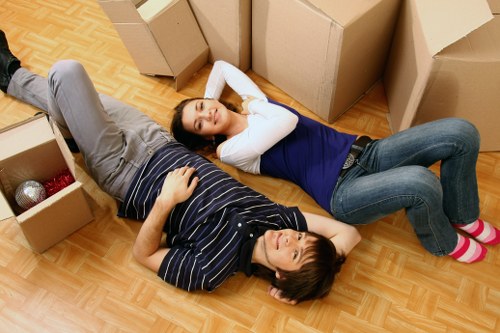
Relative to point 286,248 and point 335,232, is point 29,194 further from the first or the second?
point 335,232

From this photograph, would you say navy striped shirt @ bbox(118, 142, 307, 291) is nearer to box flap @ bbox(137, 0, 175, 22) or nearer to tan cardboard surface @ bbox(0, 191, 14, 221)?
tan cardboard surface @ bbox(0, 191, 14, 221)

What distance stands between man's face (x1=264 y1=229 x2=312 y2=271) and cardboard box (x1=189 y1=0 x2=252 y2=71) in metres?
0.80

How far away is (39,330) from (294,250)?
0.76m

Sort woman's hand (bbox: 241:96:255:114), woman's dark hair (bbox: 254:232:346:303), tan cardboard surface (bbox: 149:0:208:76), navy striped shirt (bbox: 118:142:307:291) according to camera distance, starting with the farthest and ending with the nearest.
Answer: tan cardboard surface (bbox: 149:0:208:76) → woman's hand (bbox: 241:96:255:114) → navy striped shirt (bbox: 118:142:307:291) → woman's dark hair (bbox: 254:232:346:303)

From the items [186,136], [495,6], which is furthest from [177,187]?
[495,6]

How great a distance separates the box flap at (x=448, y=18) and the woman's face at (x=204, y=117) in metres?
0.64

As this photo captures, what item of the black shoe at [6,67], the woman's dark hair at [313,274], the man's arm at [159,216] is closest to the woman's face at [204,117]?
the man's arm at [159,216]

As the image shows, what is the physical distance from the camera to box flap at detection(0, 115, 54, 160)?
1.34m

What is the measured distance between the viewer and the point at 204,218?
1.31m

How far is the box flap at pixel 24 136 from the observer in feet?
4.40

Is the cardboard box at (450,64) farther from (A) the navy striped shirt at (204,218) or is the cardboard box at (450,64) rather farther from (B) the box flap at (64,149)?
(B) the box flap at (64,149)

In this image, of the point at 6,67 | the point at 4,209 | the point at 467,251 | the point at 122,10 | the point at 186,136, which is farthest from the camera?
the point at 6,67

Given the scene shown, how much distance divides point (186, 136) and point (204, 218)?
12.7 inches

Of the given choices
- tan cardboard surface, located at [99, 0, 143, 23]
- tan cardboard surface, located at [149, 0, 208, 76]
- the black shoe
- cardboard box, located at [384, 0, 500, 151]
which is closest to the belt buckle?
cardboard box, located at [384, 0, 500, 151]
